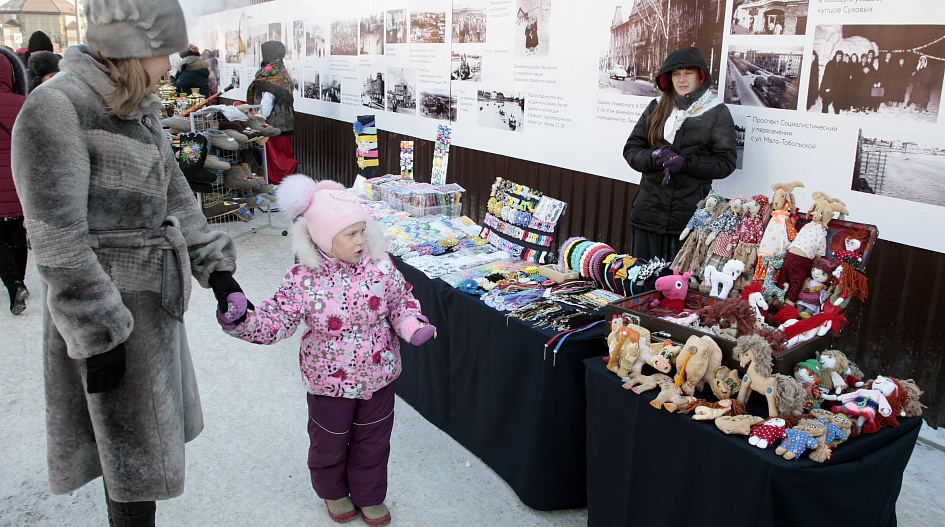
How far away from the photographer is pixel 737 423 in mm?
1834

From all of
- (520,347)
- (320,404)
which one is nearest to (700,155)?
(520,347)

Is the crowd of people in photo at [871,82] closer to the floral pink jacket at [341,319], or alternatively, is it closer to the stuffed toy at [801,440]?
the stuffed toy at [801,440]

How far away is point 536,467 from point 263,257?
455cm

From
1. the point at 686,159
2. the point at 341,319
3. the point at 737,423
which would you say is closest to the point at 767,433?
the point at 737,423

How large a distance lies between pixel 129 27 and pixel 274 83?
6718 millimetres

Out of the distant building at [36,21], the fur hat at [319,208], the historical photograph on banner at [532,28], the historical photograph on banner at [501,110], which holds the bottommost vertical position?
the fur hat at [319,208]

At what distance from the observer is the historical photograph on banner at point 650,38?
386 cm

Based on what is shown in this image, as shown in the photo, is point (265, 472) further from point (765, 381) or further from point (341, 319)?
point (765, 381)

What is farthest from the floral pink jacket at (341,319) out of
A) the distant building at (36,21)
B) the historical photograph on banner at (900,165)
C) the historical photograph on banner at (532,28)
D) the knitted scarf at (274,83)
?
the distant building at (36,21)

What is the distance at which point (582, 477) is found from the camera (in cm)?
267

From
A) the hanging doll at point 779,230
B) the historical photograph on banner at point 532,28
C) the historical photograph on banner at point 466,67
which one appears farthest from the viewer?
the historical photograph on banner at point 466,67

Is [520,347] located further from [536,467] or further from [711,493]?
[711,493]

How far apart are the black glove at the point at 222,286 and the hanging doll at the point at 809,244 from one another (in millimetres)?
1898

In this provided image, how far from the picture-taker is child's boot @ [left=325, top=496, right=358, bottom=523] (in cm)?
264
